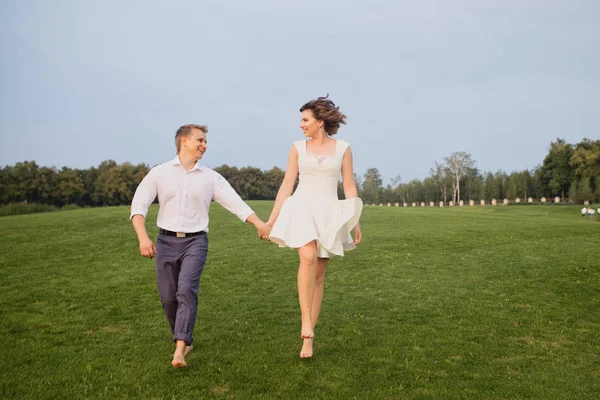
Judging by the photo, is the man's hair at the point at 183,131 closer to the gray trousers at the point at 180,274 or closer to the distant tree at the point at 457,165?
the gray trousers at the point at 180,274

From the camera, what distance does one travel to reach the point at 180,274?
6.08 meters

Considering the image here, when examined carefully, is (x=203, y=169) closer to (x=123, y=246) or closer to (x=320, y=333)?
(x=320, y=333)

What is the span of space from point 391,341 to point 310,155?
3.00 meters

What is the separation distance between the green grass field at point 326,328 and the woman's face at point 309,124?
2.90m

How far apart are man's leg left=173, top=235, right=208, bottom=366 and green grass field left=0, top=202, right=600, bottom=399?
0.34m

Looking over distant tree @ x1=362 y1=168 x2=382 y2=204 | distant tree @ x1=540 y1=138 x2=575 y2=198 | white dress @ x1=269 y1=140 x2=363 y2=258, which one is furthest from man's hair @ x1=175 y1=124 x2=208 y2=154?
distant tree @ x1=362 y1=168 x2=382 y2=204

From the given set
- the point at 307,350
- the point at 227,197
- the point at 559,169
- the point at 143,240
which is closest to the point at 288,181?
the point at 227,197

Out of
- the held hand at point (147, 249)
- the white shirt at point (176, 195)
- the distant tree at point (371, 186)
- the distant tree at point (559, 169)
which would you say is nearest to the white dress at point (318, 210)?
the white shirt at point (176, 195)

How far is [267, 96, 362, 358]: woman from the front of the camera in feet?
20.2

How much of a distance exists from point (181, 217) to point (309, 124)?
203cm

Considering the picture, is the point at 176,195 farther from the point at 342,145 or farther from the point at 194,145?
the point at 342,145

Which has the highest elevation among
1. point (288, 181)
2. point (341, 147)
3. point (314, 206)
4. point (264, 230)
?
point (341, 147)

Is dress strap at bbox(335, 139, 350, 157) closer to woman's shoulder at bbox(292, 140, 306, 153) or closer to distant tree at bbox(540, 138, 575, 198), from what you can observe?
woman's shoulder at bbox(292, 140, 306, 153)

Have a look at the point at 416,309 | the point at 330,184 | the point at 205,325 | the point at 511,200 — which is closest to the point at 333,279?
the point at 416,309
